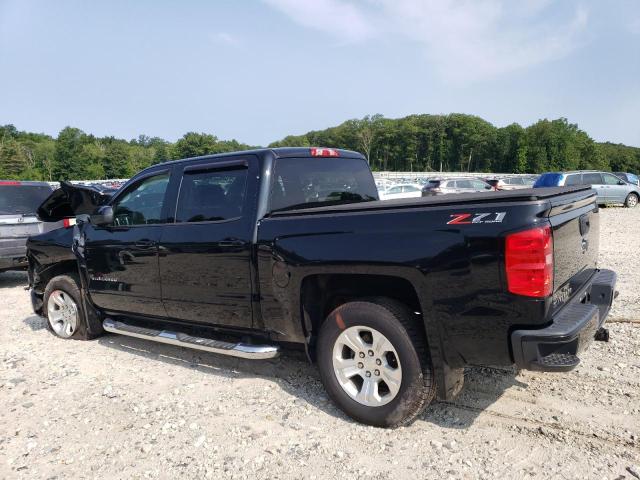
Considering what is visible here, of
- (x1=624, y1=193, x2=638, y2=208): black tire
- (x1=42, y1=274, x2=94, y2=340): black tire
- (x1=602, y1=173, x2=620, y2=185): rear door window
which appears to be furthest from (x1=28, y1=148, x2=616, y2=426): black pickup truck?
(x1=624, y1=193, x2=638, y2=208): black tire

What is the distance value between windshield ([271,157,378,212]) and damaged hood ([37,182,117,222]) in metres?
2.48

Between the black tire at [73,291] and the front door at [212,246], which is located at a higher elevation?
the front door at [212,246]

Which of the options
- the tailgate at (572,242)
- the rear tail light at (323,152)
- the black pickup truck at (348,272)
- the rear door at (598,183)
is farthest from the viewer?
the rear door at (598,183)

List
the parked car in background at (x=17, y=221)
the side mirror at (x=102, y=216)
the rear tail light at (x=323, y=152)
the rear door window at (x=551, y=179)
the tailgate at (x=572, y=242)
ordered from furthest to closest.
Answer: the rear door window at (x=551, y=179)
the parked car in background at (x=17, y=221)
the side mirror at (x=102, y=216)
the rear tail light at (x=323, y=152)
the tailgate at (x=572, y=242)

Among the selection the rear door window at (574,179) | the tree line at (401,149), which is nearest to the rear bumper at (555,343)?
the rear door window at (574,179)

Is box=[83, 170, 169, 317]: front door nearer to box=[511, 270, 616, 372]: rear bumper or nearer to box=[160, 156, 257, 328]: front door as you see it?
box=[160, 156, 257, 328]: front door

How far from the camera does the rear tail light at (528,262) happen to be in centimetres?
254

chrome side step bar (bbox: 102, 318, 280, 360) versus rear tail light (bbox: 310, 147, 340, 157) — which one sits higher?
rear tail light (bbox: 310, 147, 340, 157)

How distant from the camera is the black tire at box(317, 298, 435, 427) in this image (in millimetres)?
3010

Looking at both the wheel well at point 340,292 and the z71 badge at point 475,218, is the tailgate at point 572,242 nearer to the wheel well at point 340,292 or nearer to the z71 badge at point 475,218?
the z71 badge at point 475,218

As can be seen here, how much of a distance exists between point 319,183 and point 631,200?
22.9m

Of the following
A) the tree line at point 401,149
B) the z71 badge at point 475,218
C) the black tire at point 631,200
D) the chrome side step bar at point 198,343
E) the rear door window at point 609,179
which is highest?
the tree line at point 401,149

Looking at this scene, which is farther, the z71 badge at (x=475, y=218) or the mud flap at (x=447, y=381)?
the mud flap at (x=447, y=381)

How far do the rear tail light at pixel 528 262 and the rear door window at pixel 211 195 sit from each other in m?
2.09
